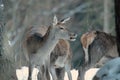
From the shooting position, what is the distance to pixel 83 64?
15.7 metres

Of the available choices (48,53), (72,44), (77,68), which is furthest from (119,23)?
(72,44)

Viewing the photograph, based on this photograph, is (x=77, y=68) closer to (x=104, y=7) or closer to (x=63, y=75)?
(x=63, y=75)

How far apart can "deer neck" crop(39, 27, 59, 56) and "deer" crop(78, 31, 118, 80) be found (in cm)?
118

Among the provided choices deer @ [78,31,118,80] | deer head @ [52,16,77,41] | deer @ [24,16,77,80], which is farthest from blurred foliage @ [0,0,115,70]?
deer head @ [52,16,77,41]

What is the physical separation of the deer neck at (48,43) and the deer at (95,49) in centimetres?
118

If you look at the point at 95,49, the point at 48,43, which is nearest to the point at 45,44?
the point at 48,43

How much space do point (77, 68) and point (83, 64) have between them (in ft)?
1.45

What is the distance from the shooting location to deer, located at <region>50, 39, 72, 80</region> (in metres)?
14.7

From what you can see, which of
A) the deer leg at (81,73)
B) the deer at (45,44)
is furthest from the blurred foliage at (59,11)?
the deer at (45,44)

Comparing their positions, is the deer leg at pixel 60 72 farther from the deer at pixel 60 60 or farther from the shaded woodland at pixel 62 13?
the shaded woodland at pixel 62 13

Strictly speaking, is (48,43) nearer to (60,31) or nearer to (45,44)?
(45,44)

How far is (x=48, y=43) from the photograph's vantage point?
47.8 feet

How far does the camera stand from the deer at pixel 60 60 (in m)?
14.7

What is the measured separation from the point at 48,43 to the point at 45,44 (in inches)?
3.0
